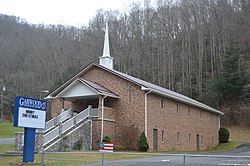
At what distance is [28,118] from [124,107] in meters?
14.0

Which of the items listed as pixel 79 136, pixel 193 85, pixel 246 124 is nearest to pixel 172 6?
pixel 193 85

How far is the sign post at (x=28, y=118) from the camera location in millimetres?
17609

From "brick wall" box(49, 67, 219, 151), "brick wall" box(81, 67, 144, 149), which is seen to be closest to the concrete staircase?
"brick wall" box(49, 67, 219, 151)

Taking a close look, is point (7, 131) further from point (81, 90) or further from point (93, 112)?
point (93, 112)

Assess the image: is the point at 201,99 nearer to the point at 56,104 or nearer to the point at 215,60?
the point at 215,60

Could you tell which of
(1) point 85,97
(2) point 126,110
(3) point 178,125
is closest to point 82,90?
(1) point 85,97

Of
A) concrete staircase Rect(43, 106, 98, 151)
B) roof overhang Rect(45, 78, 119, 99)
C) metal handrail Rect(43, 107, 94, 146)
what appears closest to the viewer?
concrete staircase Rect(43, 106, 98, 151)

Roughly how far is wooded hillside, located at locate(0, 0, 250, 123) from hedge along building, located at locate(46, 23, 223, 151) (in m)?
21.5

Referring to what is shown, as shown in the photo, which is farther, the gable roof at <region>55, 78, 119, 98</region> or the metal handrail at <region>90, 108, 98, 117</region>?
the gable roof at <region>55, 78, 119, 98</region>

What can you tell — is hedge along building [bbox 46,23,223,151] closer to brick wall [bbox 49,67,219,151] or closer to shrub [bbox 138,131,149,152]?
brick wall [bbox 49,67,219,151]

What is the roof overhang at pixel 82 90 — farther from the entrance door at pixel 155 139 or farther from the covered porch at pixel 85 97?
the entrance door at pixel 155 139

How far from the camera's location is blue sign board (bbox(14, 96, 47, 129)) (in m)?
17.5

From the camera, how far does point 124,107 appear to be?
103ft

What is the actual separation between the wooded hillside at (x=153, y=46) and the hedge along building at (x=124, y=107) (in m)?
21.5
